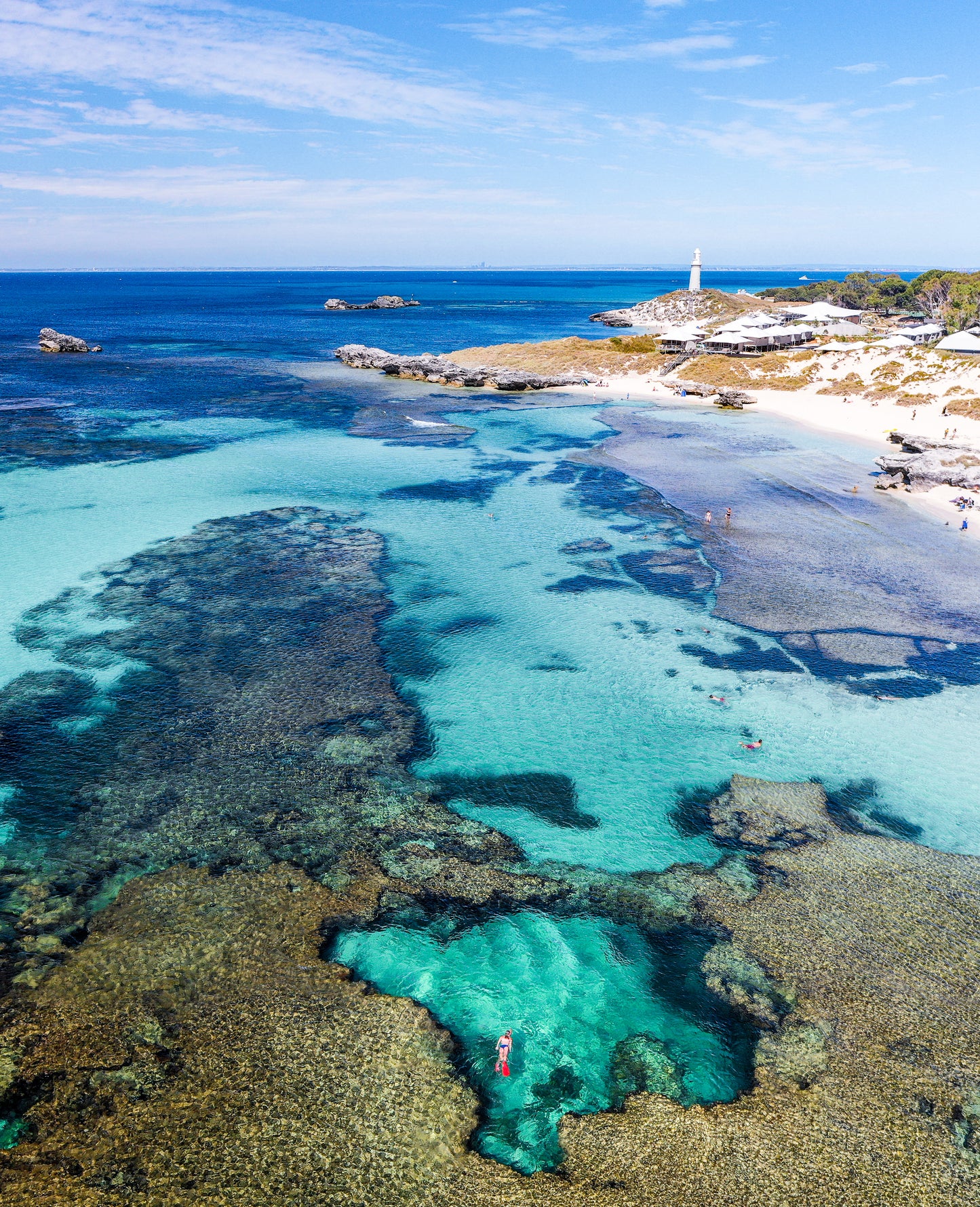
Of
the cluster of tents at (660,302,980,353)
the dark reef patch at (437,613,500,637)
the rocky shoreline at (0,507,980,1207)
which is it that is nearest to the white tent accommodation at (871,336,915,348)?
the cluster of tents at (660,302,980,353)

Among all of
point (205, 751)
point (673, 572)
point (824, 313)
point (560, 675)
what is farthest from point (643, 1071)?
point (824, 313)

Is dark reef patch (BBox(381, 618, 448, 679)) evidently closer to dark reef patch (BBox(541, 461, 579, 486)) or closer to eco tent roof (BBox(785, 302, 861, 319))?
dark reef patch (BBox(541, 461, 579, 486))

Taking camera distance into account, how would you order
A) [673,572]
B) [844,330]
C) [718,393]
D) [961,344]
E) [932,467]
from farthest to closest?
1. [844,330]
2. [718,393]
3. [961,344]
4. [932,467]
5. [673,572]

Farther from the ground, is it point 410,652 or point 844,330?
point 844,330

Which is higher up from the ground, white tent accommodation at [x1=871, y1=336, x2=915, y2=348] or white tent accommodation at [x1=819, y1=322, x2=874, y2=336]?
white tent accommodation at [x1=819, y1=322, x2=874, y2=336]

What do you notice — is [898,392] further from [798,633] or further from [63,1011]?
[63,1011]

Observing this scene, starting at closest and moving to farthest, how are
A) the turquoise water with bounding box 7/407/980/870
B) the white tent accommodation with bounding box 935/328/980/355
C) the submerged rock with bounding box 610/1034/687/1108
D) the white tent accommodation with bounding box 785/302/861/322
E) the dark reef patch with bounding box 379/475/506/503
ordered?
the submerged rock with bounding box 610/1034/687/1108
the turquoise water with bounding box 7/407/980/870
the dark reef patch with bounding box 379/475/506/503
the white tent accommodation with bounding box 935/328/980/355
the white tent accommodation with bounding box 785/302/861/322

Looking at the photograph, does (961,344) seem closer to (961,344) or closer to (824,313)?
(961,344)
